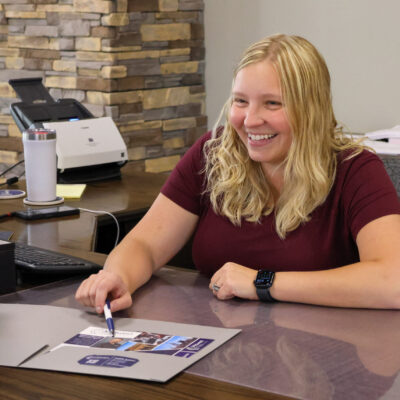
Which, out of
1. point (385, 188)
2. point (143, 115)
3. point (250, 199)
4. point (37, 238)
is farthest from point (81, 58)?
point (385, 188)

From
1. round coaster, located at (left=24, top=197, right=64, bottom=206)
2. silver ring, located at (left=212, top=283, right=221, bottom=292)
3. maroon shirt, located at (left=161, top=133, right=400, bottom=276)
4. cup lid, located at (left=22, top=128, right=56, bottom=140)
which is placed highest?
cup lid, located at (left=22, top=128, right=56, bottom=140)

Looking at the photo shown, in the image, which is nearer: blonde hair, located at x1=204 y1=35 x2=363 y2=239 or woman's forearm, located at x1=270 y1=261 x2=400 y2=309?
woman's forearm, located at x1=270 y1=261 x2=400 y2=309

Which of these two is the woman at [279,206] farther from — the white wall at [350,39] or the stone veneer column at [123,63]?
the stone veneer column at [123,63]

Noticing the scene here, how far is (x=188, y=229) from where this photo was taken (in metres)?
2.05

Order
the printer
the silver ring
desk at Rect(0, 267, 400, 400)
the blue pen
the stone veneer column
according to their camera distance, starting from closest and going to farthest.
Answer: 1. desk at Rect(0, 267, 400, 400)
2. the blue pen
3. the silver ring
4. the printer
5. the stone veneer column

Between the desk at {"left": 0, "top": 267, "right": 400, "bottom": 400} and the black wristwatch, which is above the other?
the black wristwatch

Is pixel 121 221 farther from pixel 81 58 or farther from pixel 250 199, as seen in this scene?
pixel 81 58

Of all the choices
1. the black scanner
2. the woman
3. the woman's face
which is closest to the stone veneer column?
the black scanner

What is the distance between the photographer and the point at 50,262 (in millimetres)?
1847

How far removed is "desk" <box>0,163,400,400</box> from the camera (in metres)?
1.22

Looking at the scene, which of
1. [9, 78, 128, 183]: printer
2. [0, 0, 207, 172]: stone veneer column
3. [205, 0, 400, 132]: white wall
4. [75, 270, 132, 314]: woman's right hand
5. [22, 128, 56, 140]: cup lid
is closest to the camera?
[75, 270, 132, 314]: woman's right hand

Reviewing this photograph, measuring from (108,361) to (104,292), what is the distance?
11.5 inches

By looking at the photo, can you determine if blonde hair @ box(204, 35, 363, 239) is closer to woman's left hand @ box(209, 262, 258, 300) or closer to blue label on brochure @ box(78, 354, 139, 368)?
woman's left hand @ box(209, 262, 258, 300)

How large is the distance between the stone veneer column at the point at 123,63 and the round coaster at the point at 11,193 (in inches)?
32.2
